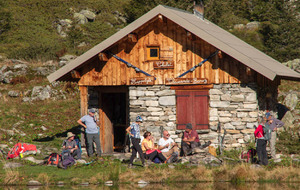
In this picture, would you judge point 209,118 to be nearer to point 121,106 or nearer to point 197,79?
point 197,79

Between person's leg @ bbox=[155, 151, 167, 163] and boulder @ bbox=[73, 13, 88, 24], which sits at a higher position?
boulder @ bbox=[73, 13, 88, 24]

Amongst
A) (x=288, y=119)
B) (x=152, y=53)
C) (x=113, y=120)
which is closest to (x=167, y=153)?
(x=152, y=53)

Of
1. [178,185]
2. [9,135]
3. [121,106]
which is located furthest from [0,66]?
[178,185]

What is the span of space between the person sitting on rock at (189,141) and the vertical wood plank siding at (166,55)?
1.87m

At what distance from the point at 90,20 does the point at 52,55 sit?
17.3m

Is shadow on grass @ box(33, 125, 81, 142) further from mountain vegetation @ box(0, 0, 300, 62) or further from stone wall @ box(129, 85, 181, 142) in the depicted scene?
mountain vegetation @ box(0, 0, 300, 62)

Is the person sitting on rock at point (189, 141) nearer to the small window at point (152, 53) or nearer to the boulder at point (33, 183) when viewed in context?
the small window at point (152, 53)

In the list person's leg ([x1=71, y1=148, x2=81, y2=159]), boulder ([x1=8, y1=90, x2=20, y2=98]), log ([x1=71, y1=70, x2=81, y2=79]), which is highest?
log ([x1=71, y1=70, x2=81, y2=79])

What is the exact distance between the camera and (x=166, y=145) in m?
13.8

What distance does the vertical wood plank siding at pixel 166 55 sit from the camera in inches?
587

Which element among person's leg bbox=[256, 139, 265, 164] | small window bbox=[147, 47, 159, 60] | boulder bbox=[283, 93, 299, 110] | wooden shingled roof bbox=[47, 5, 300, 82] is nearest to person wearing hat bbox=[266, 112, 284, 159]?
person's leg bbox=[256, 139, 265, 164]

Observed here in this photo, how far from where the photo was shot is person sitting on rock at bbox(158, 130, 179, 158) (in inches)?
538

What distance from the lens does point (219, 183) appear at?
11.4 meters

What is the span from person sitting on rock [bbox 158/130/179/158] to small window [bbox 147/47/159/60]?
2851mm
